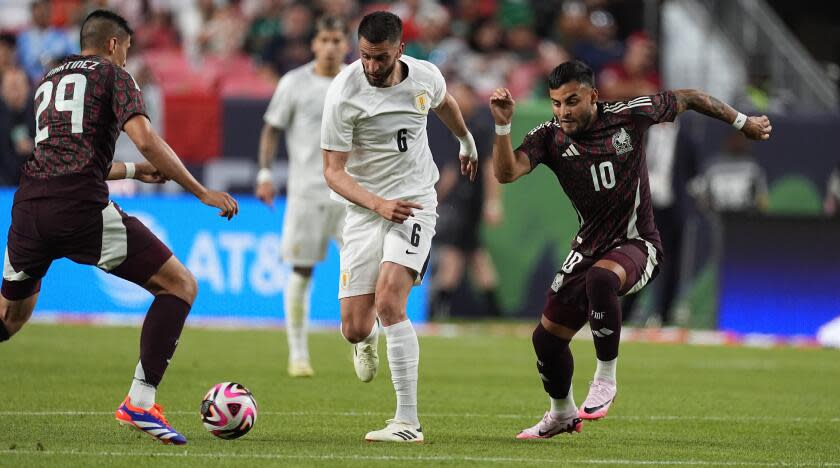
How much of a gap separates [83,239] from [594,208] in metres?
3.12

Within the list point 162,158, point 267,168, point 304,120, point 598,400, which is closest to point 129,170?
Result: point 162,158

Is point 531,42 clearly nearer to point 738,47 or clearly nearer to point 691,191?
point 738,47

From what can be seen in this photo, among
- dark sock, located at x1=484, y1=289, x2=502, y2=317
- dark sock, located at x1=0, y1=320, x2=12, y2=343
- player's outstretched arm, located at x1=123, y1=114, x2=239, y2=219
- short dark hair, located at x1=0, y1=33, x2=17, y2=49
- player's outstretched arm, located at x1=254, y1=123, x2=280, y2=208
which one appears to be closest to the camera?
player's outstretched arm, located at x1=123, y1=114, x2=239, y2=219

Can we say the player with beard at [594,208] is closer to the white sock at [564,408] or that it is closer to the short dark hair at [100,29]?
the white sock at [564,408]

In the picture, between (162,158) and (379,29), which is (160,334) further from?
(379,29)

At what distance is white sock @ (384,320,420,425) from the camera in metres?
8.18

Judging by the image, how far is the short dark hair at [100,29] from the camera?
798cm

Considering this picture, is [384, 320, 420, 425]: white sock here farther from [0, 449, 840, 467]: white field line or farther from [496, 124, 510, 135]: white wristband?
[496, 124, 510, 135]: white wristband

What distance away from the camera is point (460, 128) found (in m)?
9.01

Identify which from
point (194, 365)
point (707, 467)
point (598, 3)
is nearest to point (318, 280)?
point (194, 365)

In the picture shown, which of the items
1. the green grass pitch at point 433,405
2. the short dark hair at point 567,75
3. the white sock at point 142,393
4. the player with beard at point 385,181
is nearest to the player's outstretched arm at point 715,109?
the short dark hair at point 567,75

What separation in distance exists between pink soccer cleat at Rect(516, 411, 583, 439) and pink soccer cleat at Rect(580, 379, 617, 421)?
12 centimetres

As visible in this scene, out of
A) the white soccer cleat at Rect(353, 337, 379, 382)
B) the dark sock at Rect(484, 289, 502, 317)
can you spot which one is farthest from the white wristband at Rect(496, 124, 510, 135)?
the dark sock at Rect(484, 289, 502, 317)

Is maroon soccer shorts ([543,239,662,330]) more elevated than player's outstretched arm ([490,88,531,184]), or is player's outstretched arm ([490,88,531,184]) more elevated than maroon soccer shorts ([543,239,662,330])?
player's outstretched arm ([490,88,531,184])
